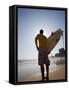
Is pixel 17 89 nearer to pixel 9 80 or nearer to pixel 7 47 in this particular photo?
pixel 9 80

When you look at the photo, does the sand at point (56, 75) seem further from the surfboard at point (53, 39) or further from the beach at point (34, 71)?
the surfboard at point (53, 39)

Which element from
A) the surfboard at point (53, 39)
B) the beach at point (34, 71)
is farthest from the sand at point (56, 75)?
the surfboard at point (53, 39)

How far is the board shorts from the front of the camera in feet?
5.20

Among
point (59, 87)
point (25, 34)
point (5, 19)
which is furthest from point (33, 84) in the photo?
point (5, 19)

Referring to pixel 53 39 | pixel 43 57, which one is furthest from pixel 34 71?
pixel 53 39

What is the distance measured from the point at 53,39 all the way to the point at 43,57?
0.37 ft

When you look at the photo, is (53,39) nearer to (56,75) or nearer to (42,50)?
(42,50)

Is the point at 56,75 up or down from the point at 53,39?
A: down

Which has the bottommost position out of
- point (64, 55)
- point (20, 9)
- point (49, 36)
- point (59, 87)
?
point (59, 87)

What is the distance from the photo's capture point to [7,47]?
159 cm

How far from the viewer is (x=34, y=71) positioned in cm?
157

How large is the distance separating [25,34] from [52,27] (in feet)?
0.54

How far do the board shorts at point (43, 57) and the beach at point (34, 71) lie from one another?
1.0 inches

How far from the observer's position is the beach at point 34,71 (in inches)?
60.5
